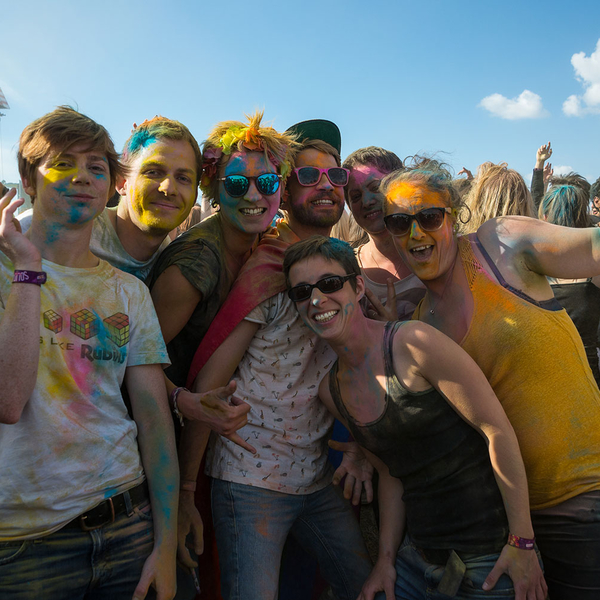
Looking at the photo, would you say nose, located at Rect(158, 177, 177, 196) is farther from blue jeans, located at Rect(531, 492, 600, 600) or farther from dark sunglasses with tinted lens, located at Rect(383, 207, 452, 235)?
blue jeans, located at Rect(531, 492, 600, 600)

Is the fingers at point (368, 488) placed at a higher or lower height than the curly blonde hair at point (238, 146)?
lower

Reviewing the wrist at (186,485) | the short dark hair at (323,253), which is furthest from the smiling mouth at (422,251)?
the wrist at (186,485)

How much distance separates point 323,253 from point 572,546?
1.60 m

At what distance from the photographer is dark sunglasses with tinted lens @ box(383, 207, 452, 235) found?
93.2 inches

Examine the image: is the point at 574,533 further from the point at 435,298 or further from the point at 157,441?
the point at 157,441

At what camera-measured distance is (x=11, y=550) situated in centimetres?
164

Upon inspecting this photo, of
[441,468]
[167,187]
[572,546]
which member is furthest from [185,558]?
[167,187]

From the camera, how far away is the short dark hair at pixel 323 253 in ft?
7.57

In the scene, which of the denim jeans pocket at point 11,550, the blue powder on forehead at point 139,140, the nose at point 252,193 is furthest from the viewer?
the nose at point 252,193

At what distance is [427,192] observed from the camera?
243 centimetres

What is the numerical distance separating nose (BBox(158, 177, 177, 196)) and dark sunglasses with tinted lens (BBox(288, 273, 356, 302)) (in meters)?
0.81

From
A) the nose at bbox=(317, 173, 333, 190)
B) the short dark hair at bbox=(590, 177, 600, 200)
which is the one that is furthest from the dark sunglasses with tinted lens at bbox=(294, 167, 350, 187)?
the short dark hair at bbox=(590, 177, 600, 200)

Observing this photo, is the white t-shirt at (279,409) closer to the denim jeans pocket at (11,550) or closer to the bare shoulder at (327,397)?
the bare shoulder at (327,397)

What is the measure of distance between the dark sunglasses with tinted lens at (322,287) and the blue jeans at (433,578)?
121cm
